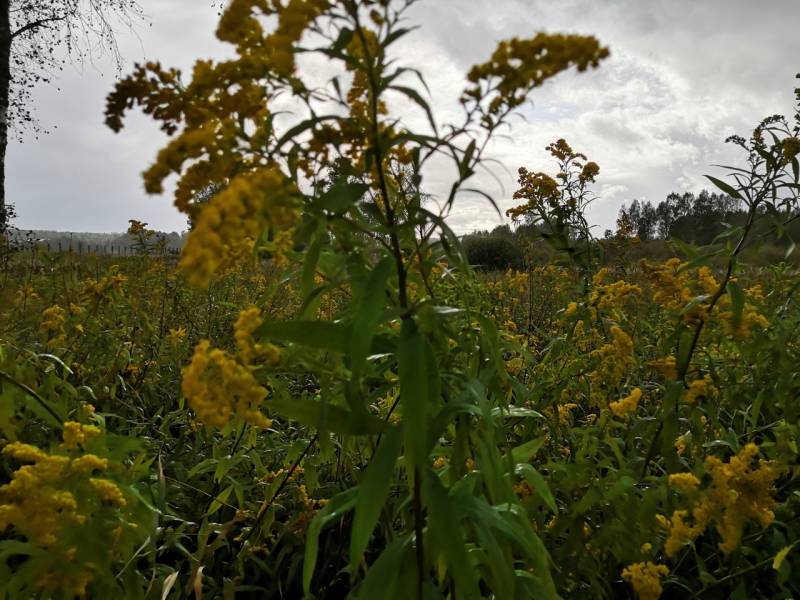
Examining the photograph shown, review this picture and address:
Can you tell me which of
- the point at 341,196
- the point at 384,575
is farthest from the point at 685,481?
the point at 341,196

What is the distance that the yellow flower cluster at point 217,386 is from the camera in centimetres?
110

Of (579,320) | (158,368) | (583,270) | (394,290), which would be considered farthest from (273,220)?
(158,368)

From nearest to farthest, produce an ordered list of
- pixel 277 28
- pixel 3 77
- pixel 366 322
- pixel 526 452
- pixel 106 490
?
pixel 366 322
pixel 277 28
pixel 106 490
pixel 526 452
pixel 3 77

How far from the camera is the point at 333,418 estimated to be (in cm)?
132

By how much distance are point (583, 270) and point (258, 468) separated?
2.13 m

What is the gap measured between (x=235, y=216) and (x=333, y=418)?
548 mm

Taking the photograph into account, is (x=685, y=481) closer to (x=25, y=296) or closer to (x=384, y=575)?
(x=384, y=575)

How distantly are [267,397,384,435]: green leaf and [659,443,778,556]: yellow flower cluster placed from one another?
1.02 meters

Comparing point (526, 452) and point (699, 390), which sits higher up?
point (699, 390)

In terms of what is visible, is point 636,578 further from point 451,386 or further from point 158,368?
point 158,368

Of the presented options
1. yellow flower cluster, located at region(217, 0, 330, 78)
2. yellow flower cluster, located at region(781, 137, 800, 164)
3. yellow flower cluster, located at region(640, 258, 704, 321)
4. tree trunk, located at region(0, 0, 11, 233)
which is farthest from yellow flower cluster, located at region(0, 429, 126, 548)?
tree trunk, located at region(0, 0, 11, 233)

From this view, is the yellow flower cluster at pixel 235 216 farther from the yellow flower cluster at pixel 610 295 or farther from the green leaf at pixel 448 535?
the yellow flower cluster at pixel 610 295

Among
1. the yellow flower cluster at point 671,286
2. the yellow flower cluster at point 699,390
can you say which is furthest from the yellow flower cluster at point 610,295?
the yellow flower cluster at point 699,390

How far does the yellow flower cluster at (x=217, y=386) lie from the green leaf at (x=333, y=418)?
0.14 metres
